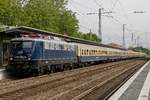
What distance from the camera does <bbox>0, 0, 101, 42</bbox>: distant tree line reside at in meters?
52.4

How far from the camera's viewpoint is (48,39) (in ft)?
102

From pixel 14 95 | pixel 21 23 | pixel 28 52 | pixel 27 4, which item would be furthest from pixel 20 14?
pixel 14 95

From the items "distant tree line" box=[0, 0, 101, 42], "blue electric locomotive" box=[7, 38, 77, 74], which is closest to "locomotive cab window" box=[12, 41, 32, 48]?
"blue electric locomotive" box=[7, 38, 77, 74]

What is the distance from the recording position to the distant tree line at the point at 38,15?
52.4m

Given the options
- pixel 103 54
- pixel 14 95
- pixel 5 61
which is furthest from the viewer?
pixel 103 54

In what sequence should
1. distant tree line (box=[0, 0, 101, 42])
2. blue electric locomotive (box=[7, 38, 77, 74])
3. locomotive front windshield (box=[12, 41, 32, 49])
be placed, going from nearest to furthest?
blue electric locomotive (box=[7, 38, 77, 74]) → locomotive front windshield (box=[12, 41, 32, 49]) → distant tree line (box=[0, 0, 101, 42])

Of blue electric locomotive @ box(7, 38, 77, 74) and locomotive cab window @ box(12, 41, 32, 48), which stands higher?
locomotive cab window @ box(12, 41, 32, 48)

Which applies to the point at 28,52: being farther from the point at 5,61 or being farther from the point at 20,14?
the point at 20,14

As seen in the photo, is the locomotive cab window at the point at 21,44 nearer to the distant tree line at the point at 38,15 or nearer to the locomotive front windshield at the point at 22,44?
the locomotive front windshield at the point at 22,44

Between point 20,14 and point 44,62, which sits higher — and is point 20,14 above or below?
above

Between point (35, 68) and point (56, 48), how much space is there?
492 cm

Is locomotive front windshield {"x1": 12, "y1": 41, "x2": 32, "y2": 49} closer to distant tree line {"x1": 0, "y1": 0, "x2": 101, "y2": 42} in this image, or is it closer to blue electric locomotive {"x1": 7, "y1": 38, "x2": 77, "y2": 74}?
blue electric locomotive {"x1": 7, "y1": 38, "x2": 77, "y2": 74}

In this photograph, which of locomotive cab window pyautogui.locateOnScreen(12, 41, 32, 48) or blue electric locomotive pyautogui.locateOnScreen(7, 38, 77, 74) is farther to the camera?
locomotive cab window pyautogui.locateOnScreen(12, 41, 32, 48)

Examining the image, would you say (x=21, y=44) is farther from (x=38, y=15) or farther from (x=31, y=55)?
(x=38, y=15)
